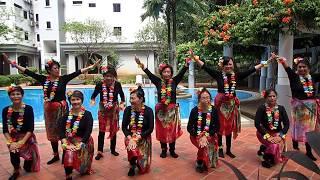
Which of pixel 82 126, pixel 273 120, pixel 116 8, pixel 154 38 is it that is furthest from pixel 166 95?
pixel 116 8

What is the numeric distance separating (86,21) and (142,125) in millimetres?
24626

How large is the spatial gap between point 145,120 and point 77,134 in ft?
2.99

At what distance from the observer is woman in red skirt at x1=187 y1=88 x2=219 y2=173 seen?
14.1 feet

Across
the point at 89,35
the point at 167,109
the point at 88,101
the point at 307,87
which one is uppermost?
the point at 89,35

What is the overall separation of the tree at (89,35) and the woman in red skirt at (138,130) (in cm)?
2187

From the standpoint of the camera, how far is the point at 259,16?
675 centimetres

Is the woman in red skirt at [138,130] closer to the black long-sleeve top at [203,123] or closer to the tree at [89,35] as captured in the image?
the black long-sleeve top at [203,123]

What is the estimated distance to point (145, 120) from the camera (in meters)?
4.29

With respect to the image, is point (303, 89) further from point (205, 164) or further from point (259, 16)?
point (259, 16)

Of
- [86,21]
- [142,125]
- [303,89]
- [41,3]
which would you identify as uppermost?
[41,3]

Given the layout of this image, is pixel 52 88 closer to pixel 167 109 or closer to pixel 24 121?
pixel 24 121

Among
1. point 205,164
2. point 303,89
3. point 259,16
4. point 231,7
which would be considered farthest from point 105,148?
point 231,7

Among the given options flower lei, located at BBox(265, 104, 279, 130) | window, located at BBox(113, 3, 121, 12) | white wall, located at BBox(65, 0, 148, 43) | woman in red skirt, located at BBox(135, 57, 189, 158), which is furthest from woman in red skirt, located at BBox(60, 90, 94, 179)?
window, located at BBox(113, 3, 121, 12)

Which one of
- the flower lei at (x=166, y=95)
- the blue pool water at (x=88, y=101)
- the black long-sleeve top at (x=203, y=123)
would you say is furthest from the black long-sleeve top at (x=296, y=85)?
the blue pool water at (x=88, y=101)
